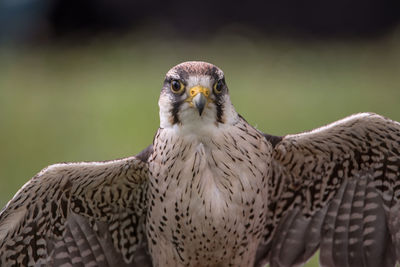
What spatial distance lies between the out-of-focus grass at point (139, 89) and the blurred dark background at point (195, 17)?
0.31 meters

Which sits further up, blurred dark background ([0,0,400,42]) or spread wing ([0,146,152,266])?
blurred dark background ([0,0,400,42])

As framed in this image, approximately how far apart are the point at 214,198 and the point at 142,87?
779cm

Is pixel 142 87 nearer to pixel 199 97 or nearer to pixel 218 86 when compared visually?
pixel 218 86

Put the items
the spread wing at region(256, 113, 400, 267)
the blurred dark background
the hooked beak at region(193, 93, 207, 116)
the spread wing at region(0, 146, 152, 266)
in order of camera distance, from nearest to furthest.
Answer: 1. the hooked beak at region(193, 93, 207, 116)
2. the spread wing at region(0, 146, 152, 266)
3. the spread wing at region(256, 113, 400, 267)
4. the blurred dark background

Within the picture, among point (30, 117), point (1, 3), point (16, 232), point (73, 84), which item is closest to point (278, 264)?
point (16, 232)

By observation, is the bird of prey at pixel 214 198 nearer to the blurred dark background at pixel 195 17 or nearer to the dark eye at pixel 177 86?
the dark eye at pixel 177 86

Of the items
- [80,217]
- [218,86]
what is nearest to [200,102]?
[218,86]

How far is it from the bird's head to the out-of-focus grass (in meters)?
4.07

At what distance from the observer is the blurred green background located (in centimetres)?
1173

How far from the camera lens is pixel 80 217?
690cm

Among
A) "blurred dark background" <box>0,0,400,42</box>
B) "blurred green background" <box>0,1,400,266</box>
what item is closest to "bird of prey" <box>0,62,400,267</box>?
"blurred green background" <box>0,1,400,266</box>

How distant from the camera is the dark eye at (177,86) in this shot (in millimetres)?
6207

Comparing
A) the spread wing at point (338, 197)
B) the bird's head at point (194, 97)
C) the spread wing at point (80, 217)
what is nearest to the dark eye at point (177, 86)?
the bird's head at point (194, 97)

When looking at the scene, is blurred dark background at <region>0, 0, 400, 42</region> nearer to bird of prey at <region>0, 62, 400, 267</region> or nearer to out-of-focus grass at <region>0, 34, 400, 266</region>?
out-of-focus grass at <region>0, 34, 400, 266</region>
